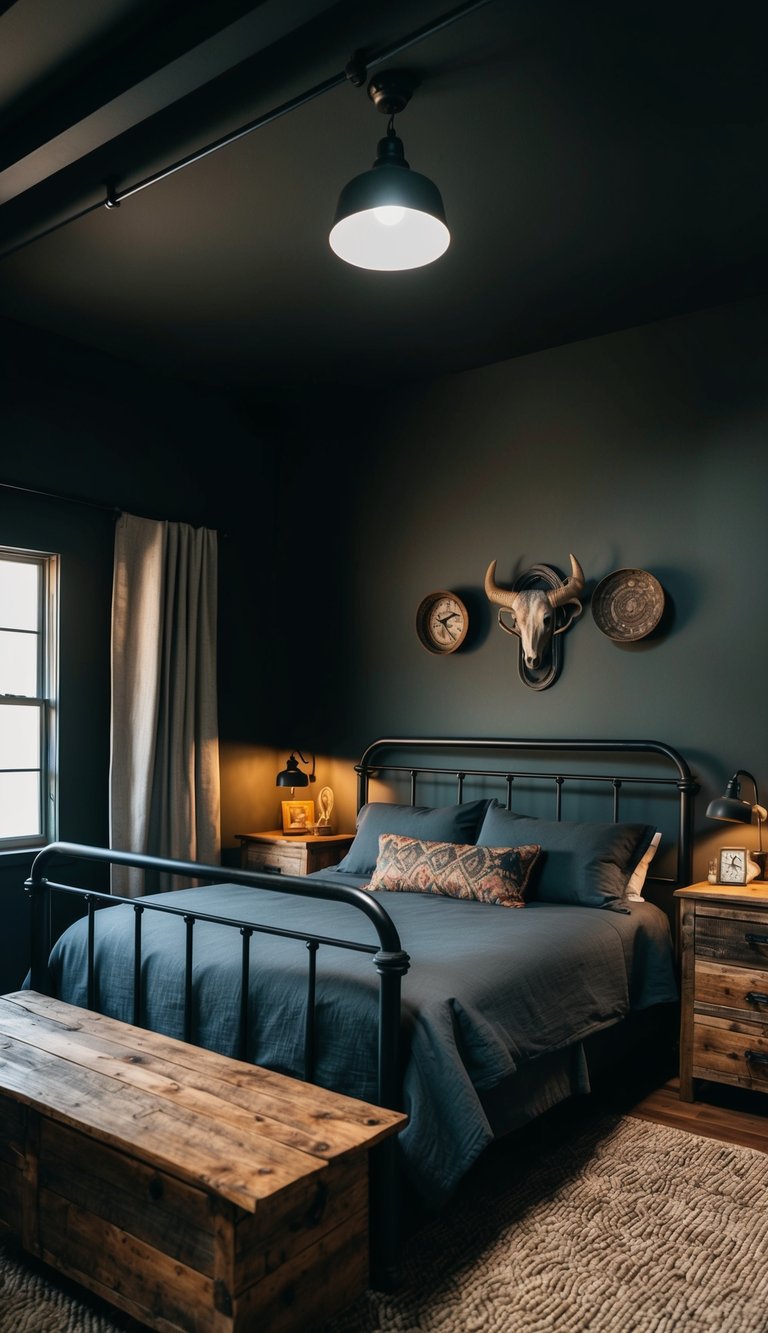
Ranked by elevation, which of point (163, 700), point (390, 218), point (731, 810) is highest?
point (390, 218)

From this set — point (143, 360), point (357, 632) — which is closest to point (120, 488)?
point (143, 360)

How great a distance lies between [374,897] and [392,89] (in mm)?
2078

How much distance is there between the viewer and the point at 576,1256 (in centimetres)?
221

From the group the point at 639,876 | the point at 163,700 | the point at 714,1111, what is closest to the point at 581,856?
the point at 639,876

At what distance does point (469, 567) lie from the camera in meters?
4.43

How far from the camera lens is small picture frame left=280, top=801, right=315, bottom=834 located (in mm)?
4656

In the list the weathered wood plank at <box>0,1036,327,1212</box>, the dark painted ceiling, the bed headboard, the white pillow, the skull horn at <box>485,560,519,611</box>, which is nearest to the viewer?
the weathered wood plank at <box>0,1036,327,1212</box>

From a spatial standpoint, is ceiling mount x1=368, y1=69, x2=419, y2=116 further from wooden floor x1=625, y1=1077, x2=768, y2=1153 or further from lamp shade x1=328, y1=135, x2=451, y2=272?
wooden floor x1=625, y1=1077, x2=768, y2=1153

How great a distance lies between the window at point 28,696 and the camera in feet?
13.1

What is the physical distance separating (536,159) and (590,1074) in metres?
2.70

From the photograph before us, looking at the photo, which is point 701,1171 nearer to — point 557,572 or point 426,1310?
point 426,1310

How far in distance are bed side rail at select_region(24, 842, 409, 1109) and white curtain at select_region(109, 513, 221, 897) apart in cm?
101

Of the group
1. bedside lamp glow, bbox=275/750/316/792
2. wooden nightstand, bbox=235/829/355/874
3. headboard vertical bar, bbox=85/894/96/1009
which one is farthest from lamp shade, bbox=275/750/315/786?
headboard vertical bar, bbox=85/894/96/1009

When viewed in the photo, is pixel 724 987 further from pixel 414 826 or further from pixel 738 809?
pixel 414 826
